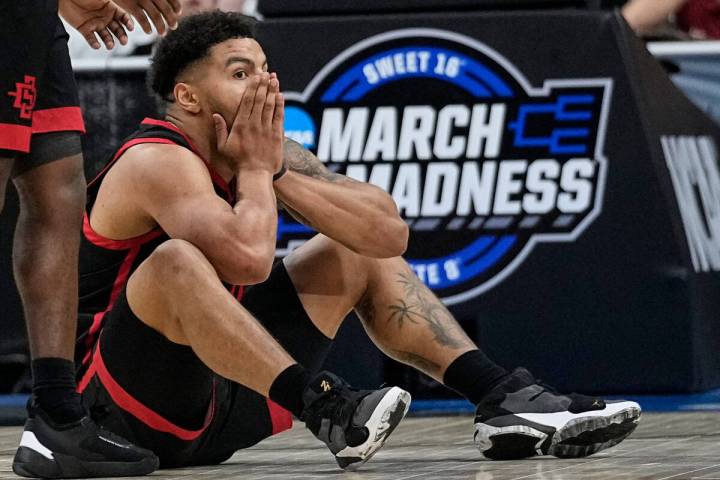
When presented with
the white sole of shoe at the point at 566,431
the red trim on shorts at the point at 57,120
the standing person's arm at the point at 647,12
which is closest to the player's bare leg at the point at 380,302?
the white sole of shoe at the point at 566,431

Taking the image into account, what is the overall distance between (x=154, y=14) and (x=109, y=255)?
0.78 metres

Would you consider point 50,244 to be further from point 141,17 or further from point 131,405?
point 141,17

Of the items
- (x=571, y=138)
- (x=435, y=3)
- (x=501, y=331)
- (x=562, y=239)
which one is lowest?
(x=501, y=331)

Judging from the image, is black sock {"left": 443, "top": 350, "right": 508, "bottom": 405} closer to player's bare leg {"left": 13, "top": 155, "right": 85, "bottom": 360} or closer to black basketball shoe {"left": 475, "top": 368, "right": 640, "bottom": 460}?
black basketball shoe {"left": 475, "top": 368, "right": 640, "bottom": 460}

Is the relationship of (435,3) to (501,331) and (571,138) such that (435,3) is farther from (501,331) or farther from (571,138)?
(501,331)

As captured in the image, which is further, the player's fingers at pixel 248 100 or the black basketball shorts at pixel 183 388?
the player's fingers at pixel 248 100

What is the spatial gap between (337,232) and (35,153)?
76 centimetres

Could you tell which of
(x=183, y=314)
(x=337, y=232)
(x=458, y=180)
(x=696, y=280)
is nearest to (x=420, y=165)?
(x=458, y=180)

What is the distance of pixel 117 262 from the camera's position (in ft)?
11.7

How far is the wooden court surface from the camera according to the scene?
10.8 feet

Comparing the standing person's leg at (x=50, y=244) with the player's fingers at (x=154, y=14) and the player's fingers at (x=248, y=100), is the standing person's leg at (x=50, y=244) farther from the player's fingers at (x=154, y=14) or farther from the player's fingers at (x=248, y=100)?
the player's fingers at (x=248, y=100)

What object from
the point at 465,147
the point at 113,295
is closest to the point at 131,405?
the point at 113,295

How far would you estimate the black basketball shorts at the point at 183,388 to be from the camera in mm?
3400

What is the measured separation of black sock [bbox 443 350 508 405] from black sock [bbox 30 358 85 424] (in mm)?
858
